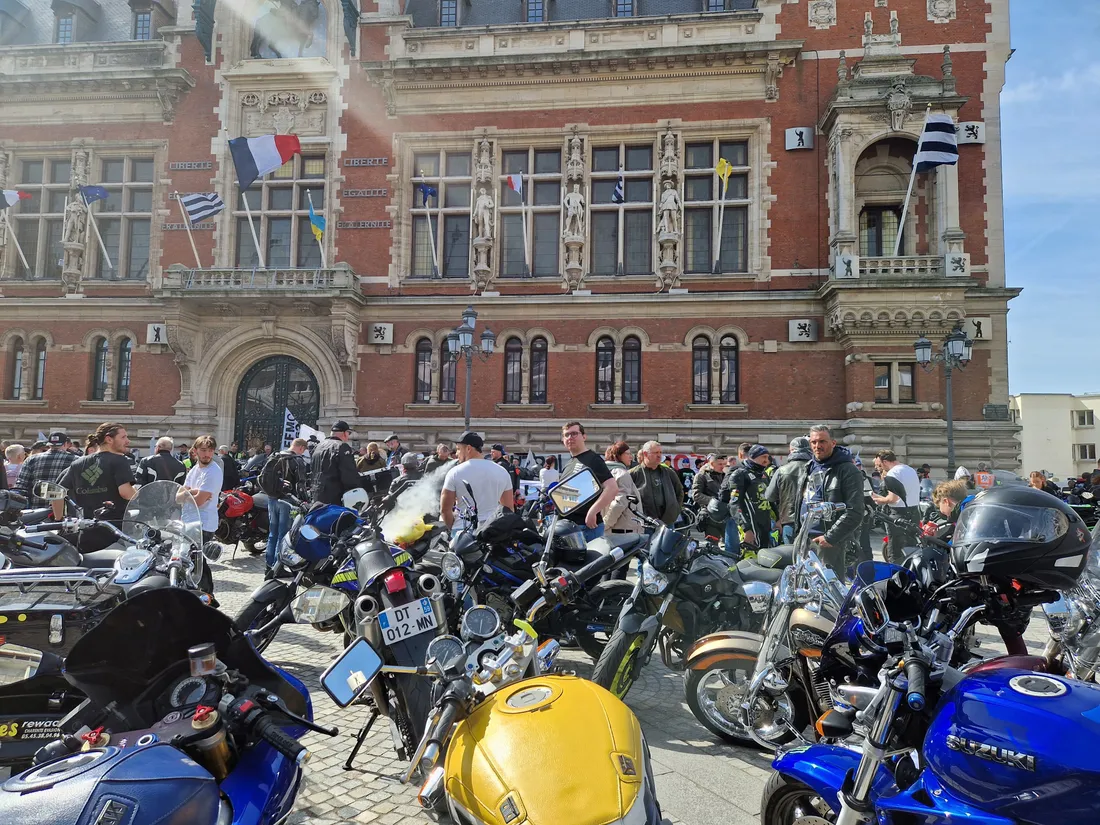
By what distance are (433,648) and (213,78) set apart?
2139 centimetres

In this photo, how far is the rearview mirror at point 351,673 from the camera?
2141 millimetres

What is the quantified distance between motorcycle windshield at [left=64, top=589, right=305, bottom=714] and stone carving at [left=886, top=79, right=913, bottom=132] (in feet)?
59.1

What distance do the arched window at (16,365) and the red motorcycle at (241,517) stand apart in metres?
13.5

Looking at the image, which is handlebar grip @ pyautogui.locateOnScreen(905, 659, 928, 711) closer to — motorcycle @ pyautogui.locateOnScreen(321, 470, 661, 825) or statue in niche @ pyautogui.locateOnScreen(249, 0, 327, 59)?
motorcycle @ pyautogui.locateOnScreen(321, 470, 661, 825)

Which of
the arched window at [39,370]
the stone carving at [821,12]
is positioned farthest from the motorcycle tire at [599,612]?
the arched window at [39,370]

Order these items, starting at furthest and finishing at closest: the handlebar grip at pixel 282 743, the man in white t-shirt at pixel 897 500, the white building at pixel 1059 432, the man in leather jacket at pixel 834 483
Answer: the white building at pixel 1059 432 < the man in white t-shirt at pixel 897 500 < the man in leather jacket at pixel 834 483 < the handlebar grip at pixel 282 743

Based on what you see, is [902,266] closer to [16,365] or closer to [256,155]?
[256,155]

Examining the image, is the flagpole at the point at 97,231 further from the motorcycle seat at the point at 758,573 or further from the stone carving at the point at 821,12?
the motorcycle seat at the point at 758,573

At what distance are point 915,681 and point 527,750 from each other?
1.09 m

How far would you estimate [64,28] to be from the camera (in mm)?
20359

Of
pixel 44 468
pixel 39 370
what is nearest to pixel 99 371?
pixel 39 370

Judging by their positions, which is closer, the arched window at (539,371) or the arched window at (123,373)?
the arched window at (539,371)

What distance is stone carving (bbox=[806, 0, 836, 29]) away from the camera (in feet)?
55.1

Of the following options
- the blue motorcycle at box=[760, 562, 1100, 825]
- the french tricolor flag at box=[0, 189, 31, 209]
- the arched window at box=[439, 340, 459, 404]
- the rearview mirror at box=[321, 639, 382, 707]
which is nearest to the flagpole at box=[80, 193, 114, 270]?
the french tricolor flag at box=[0, 189, 31, 209]
